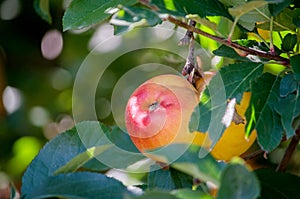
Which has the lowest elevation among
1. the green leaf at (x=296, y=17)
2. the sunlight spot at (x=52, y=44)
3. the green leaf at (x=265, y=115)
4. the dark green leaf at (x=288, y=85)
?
the sunlight spot at (x=52, y=44)

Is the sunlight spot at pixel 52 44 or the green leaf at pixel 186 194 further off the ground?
the green leaf at pixel 186 194

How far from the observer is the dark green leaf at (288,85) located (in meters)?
0.85

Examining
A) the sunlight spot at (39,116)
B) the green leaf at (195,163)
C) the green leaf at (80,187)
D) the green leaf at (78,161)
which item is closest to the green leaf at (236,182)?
the green leaf at (195,163)

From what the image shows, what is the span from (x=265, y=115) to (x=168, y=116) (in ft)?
0.46

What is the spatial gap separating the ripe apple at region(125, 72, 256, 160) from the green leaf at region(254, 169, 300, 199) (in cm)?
6

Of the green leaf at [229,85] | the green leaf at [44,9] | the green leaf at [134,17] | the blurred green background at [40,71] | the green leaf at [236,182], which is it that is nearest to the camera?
the green leaf at [236,182]

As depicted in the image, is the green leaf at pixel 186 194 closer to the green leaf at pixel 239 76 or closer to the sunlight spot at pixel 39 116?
the green leaf at pixel 239 76

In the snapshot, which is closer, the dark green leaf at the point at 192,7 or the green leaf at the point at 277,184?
the dark green leaf at the point at 192,7

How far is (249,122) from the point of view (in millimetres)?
843

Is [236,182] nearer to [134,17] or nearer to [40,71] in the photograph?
[134,17]

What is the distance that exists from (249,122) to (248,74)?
0.26 ft

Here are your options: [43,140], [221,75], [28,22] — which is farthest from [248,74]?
[28,22]

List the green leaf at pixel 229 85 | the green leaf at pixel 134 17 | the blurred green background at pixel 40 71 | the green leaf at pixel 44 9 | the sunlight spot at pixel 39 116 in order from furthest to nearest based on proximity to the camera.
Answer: the sunlight spot at pixel 39 116, the blurred green background at pixel 40 71, the green leaf at pixel 44 9, the green leaf at pixel 229 85, the green leaf at pixel 134 17

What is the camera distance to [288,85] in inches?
33.7
